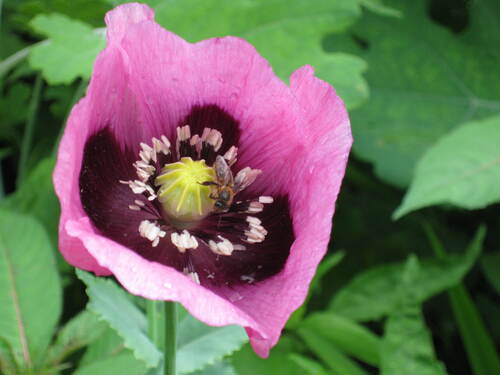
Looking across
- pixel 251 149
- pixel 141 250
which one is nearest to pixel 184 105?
pixel 251 149

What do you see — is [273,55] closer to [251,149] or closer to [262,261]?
[251,149]

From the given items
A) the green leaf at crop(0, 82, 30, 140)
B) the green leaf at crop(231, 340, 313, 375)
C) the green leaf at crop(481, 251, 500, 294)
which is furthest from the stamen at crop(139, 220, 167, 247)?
the green leaf at crop(481, 251, 500, 294)

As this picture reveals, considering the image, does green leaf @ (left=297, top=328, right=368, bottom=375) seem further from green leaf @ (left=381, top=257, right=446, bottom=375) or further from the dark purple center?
the dark purple center

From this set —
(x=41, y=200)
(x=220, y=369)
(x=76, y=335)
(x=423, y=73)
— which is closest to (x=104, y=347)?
(x=76, y=335)

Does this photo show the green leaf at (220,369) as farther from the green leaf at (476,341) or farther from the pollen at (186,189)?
the green leaf at (476,341)

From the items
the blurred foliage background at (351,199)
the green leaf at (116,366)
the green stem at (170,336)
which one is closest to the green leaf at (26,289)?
the blurred foliage background at (351,199)

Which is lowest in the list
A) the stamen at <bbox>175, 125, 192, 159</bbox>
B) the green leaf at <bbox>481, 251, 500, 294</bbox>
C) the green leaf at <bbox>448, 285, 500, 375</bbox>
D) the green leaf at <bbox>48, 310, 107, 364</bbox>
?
the green leaf at <bbox>481, 251, 500, 294</bbox>
